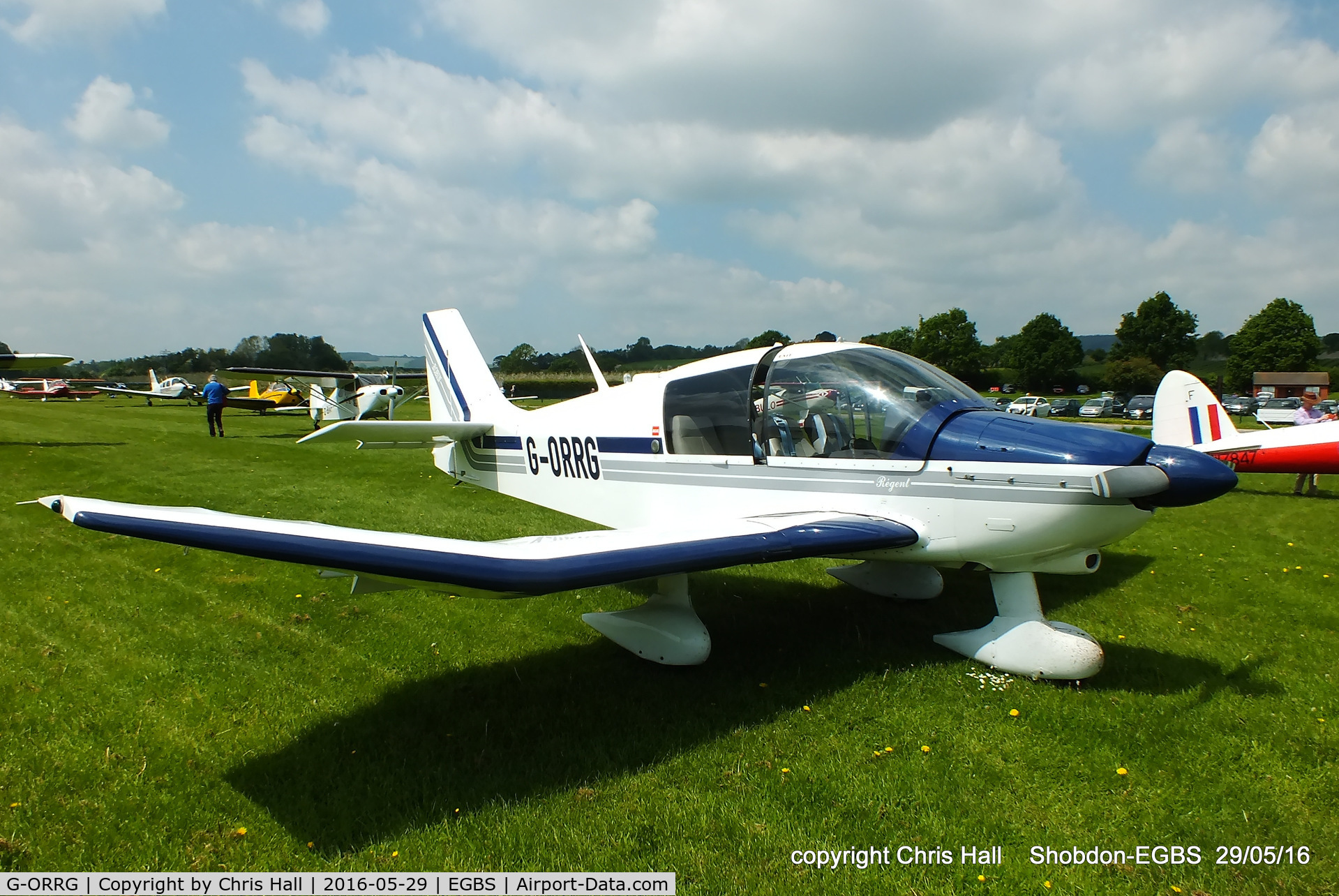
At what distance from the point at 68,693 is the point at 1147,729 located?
5.81m

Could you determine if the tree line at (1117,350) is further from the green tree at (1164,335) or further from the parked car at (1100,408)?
the parked car at (1100,408)

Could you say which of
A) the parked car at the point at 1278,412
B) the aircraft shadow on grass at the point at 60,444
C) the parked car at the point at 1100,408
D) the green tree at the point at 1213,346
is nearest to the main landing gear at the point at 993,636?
the aircraft shadow on grass at the point at 60,444

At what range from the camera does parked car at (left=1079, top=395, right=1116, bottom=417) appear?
149 feet

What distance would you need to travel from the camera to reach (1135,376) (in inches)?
2505

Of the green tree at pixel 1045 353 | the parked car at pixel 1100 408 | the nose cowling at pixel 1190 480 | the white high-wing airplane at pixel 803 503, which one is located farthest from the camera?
the green tree at pixel 1045 353

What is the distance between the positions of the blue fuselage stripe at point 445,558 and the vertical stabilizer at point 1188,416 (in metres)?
10.9

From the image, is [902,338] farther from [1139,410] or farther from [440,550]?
[440,550]

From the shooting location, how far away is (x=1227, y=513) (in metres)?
9.80

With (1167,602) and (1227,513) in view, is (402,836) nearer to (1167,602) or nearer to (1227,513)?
(1167,602)

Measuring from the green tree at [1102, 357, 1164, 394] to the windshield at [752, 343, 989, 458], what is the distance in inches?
2773

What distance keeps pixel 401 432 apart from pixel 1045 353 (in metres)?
88.1

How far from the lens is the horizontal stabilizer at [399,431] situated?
5598 millimetres

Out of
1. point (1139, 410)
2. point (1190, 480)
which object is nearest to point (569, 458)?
point (1190, 480)

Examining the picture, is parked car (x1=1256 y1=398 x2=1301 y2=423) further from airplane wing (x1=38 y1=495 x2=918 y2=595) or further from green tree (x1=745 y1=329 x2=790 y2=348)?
airplane wing (x1=38 y1=495 x2=918 y2=595)
